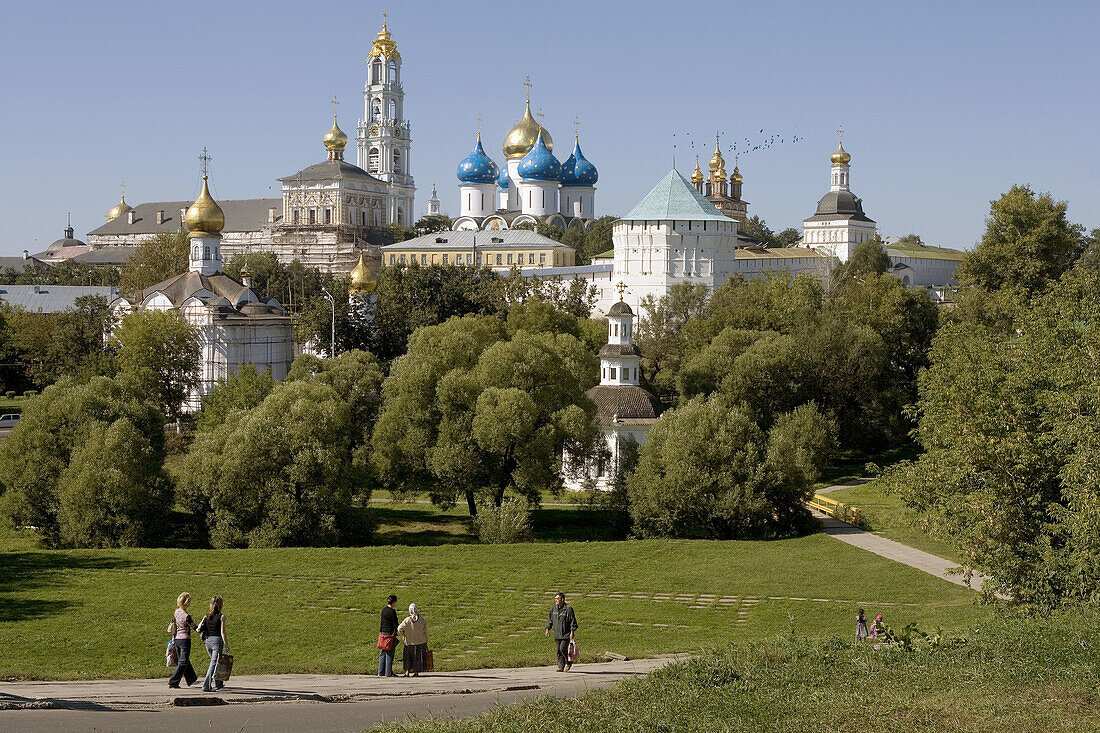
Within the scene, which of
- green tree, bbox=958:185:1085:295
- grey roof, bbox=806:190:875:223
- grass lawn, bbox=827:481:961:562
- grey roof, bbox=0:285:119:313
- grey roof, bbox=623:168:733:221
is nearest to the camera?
grass lawn, bbox=827:481:961:562

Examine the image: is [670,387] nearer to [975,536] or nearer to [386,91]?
[975,536]

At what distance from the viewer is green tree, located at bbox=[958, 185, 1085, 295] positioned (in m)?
36.3

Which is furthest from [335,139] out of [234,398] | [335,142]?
[234,398]

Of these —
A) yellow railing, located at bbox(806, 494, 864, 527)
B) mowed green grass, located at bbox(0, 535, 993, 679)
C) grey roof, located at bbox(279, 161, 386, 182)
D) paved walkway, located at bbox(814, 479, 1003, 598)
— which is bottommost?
mowed green grass, located at bbox(0, 535, 993, 679)

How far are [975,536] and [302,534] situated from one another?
12.7 metres

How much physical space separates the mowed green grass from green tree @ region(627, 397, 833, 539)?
2.89 ft

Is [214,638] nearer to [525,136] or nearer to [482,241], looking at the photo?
[482,241]

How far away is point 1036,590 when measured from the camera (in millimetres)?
15961

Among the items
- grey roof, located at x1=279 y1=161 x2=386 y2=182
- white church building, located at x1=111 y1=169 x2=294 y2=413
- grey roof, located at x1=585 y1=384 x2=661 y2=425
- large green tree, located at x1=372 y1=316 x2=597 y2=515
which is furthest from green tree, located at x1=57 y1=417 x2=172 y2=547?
grey roof, located at x1=279 y1=161 x2=386 y2=182

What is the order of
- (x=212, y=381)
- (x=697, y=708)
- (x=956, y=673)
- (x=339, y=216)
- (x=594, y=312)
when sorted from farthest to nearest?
(x=339, y=216)
(x=594, y=312)
(x=212, y=381)
(x=956, y=673)
(x=697, y=708)

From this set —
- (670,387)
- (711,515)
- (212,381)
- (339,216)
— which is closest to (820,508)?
(711,515)

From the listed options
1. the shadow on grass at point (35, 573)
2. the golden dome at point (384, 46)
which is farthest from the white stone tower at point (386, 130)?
the shadow on grass at point (35, 573)

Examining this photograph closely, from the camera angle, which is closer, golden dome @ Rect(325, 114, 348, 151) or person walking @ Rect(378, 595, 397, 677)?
person walking @ Rect(378, 595, 397, 677)

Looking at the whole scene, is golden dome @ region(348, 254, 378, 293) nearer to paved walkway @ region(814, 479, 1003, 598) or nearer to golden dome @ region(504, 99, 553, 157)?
paved walkway @ region(814, 479, 1003, 598)
